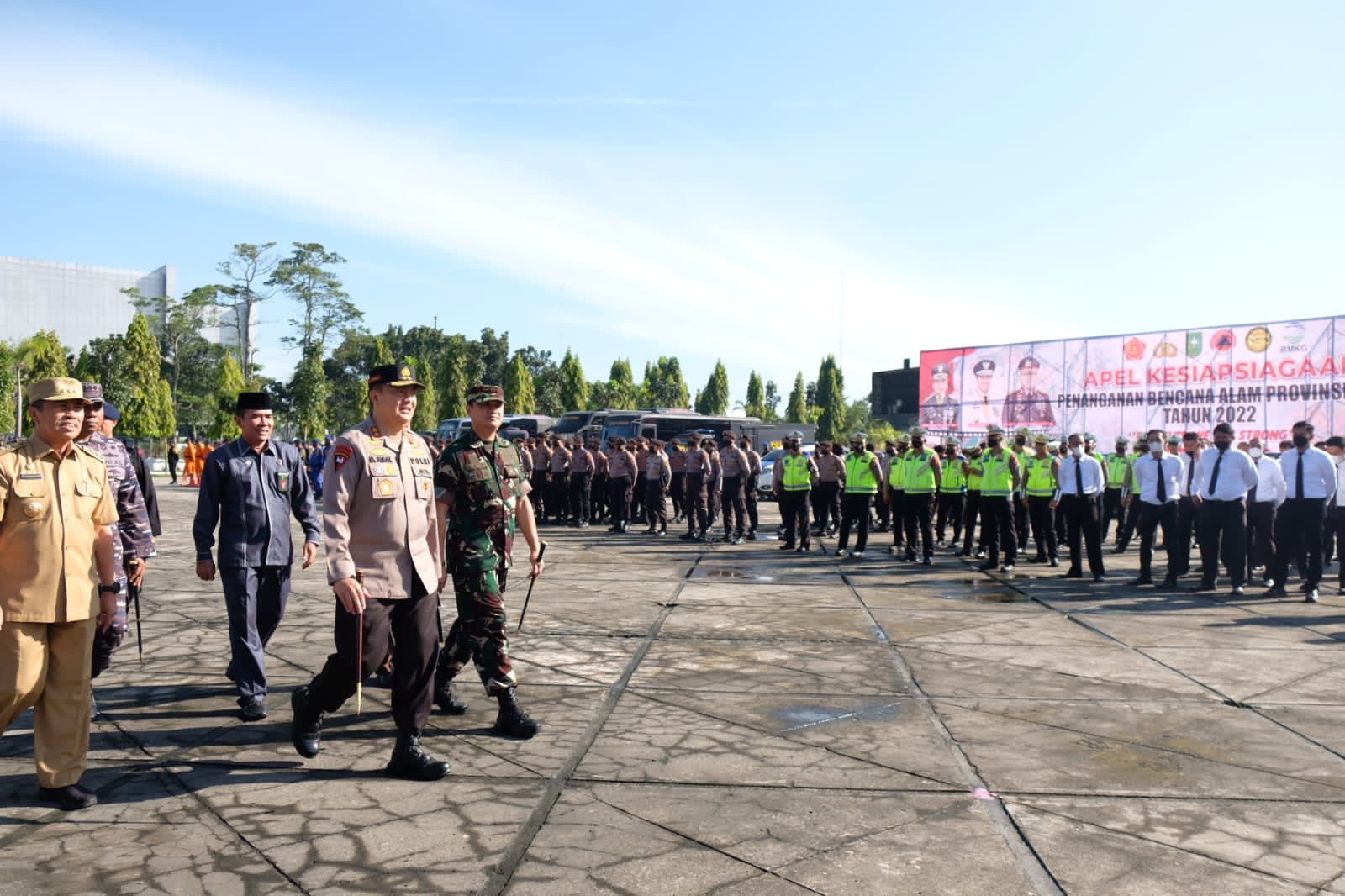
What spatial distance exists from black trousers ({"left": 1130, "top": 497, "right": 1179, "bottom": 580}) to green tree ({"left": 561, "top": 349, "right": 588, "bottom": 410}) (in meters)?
50.2

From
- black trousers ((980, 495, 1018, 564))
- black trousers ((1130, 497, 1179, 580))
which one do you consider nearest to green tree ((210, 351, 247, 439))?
black trousers ((980, 495, 1018, 564))

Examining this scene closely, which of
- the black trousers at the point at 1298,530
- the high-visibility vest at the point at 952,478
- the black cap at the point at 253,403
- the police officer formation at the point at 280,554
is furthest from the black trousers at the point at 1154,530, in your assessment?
the black cap at the point at 253,403

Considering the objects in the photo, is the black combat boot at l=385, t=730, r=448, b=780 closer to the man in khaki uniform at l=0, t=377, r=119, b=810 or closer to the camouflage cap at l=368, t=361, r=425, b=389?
the man in khaki uniform at l=0, t=377, r=119, b=810

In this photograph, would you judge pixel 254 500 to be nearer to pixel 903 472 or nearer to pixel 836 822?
pixel 836 822

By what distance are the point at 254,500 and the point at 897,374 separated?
2748 inches

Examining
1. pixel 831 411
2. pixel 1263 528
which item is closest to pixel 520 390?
pixel 831 411

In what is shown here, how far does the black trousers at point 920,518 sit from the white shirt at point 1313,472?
13.8 ft

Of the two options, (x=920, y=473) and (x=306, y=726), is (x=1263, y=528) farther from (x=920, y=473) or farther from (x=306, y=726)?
(x=306, y=726)

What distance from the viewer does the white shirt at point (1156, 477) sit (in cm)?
1157

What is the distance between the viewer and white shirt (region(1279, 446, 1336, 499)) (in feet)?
34.5

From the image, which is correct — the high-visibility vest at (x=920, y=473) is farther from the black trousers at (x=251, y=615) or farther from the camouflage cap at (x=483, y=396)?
the black trousers at (x=251, y=615)

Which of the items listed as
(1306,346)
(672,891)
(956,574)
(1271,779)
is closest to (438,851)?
(672,891)

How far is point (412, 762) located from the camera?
13.7ft

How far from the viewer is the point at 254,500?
530cm
